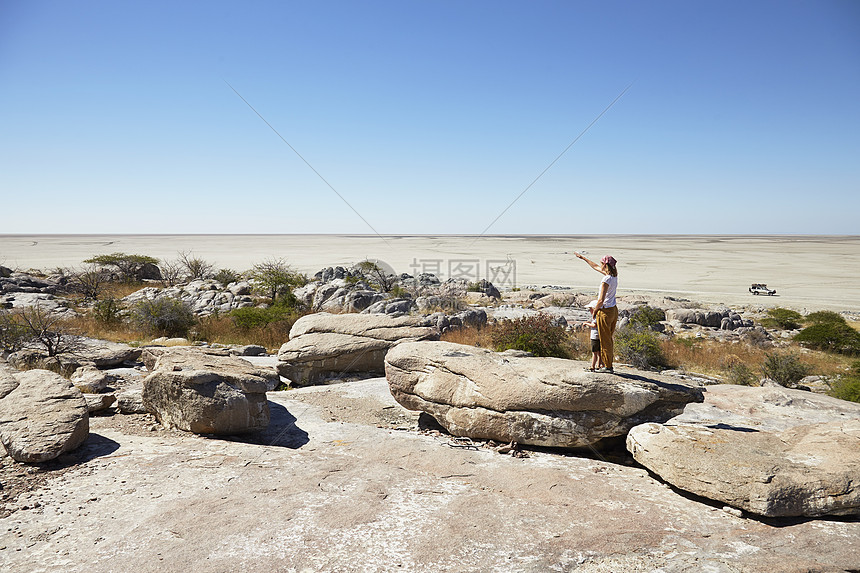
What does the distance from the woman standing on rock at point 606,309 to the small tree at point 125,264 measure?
35551 millimetres

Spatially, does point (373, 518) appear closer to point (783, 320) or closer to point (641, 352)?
point (641, 352)

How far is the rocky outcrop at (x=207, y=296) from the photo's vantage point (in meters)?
23.3

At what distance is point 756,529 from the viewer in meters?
5.45

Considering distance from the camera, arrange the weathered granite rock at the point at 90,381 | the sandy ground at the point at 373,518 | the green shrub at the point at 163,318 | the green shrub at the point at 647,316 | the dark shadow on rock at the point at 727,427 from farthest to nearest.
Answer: the green shrub at the point at 647,316
the green shrub at the point at 163,318
the weathered granite rock at the point at 90,381
the dark shadow on rock at the point at 727,427
the sandy ground at the point at 373,518

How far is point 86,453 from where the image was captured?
6.80 m

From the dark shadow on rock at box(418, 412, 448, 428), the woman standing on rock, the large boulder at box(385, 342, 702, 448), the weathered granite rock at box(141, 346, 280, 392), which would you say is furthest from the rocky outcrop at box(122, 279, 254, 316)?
the woman standing on rock

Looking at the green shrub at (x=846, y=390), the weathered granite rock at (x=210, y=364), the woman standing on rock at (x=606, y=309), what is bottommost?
the green shrub at (x=846, y=390)

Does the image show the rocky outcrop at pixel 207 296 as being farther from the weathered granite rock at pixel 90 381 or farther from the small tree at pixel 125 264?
the weathered granite rock at pixel 90 381

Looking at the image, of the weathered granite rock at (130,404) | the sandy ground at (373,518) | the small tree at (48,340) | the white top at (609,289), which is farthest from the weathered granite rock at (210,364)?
the white top at (609,289)

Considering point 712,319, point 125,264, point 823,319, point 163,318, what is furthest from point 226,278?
point 823,319

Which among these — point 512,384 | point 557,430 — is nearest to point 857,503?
point 557,430

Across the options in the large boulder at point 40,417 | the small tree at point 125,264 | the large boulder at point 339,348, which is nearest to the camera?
the large boulder at point 40,417

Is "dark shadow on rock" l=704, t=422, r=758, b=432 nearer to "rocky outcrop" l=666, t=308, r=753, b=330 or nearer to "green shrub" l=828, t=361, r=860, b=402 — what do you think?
"green shrub" l=828, t=361, r=860, b=402

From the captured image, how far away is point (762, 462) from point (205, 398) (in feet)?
26.0
